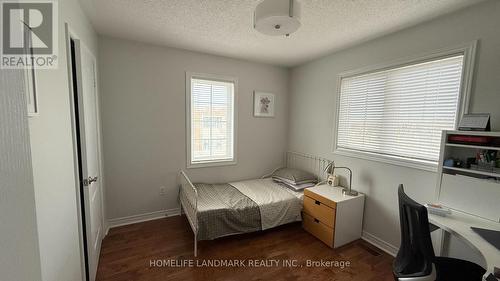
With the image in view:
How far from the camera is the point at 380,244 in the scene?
8.13 feet

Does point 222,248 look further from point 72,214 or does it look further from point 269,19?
point 269,19

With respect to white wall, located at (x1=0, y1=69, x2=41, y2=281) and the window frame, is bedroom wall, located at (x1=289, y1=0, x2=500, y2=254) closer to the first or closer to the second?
the window frame

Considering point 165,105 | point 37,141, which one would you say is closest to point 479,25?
point 37,141

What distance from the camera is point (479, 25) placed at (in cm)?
173

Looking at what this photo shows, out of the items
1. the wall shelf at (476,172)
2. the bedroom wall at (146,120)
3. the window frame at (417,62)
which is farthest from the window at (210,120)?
the wall shelf at (476,172)

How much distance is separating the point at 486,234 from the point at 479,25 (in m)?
1.66

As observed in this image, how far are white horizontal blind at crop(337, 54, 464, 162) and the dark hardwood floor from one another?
4.16ft

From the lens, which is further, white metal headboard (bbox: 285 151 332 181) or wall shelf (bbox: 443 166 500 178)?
white metal headboard (bbox: 285 151 332 181)

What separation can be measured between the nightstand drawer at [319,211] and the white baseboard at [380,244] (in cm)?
59

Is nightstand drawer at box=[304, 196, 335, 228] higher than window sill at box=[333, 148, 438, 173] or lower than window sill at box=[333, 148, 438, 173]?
lower

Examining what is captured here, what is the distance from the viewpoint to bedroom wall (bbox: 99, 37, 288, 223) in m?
2.67
